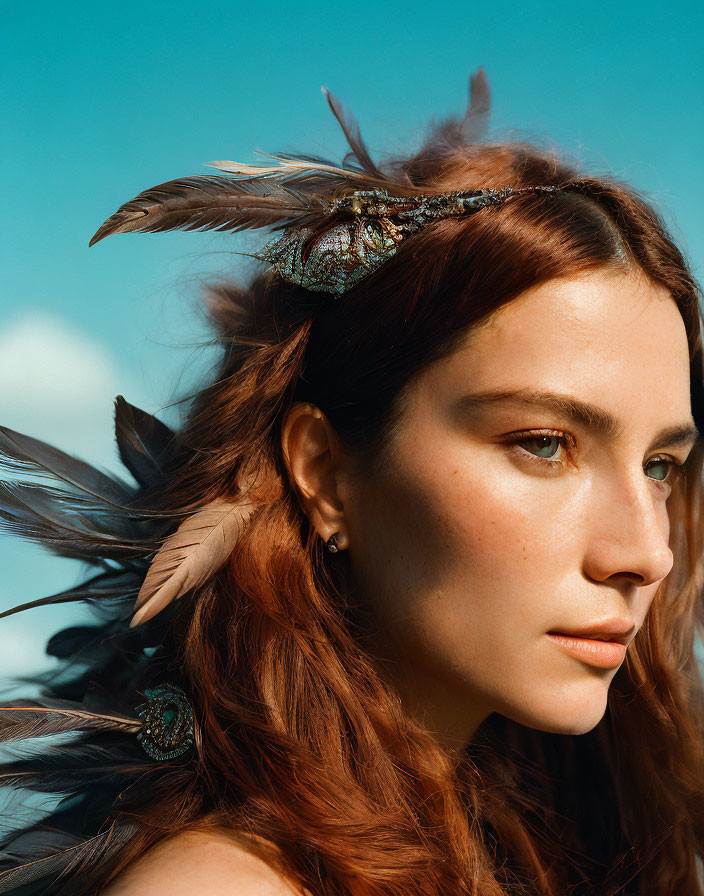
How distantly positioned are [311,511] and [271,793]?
0.56 m

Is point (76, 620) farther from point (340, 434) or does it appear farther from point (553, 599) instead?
point (553, 599)

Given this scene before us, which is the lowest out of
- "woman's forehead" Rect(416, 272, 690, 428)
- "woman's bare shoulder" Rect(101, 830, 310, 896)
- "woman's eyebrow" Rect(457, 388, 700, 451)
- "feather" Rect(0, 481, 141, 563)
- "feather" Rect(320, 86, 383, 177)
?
"woman's bare shoulder" Rect(101, 830, 310, 896)

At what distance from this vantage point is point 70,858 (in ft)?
4.64

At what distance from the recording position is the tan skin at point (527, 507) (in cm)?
150

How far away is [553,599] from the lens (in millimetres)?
1496

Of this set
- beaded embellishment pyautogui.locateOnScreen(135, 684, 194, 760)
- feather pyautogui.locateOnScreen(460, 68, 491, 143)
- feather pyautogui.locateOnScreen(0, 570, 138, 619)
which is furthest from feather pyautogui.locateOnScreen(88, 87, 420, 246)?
beaded embellishment pyautogui.locateOnScreen(135, 684, 194, 760)

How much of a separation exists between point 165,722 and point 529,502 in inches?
31.7

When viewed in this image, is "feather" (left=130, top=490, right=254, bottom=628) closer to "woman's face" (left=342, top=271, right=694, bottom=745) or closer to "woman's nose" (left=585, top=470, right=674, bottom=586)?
"woman's face" (left=342, top=271, right=694, bottom=745)

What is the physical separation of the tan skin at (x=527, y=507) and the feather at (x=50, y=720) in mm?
560

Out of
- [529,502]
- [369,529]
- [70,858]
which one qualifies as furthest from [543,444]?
[70,858]

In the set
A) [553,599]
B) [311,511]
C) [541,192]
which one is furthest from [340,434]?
[541,192]

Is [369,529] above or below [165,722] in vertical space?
above

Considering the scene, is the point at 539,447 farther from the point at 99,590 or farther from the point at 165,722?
the point at 99,590

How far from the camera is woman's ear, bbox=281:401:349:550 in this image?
1700 mm
